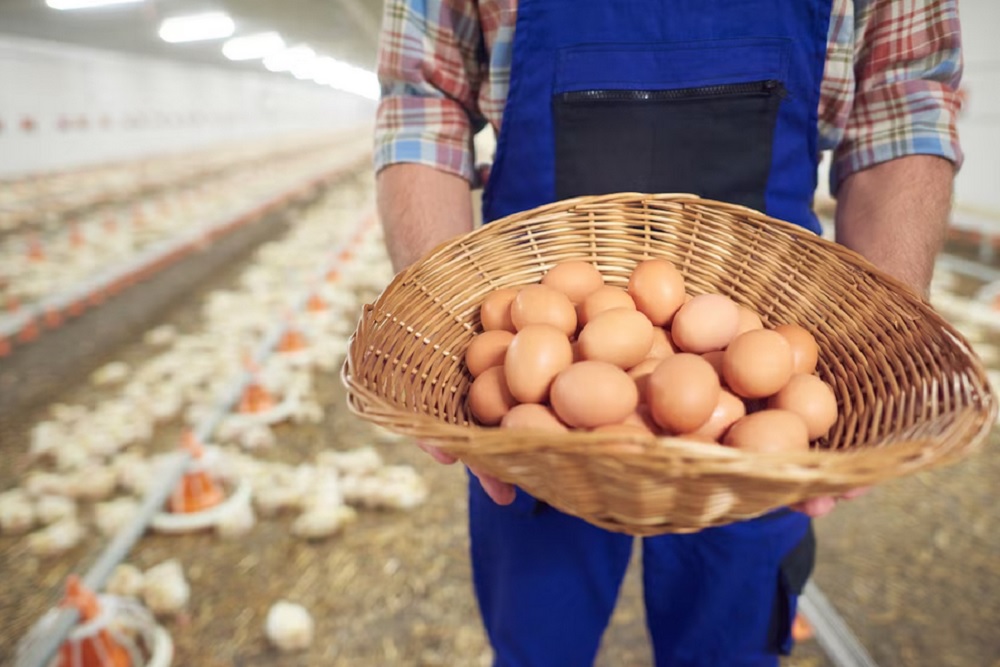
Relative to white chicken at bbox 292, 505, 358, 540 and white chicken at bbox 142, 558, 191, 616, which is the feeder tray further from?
white chicken at bbox 292, 505, 358, 540

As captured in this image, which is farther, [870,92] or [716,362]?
[870,92]

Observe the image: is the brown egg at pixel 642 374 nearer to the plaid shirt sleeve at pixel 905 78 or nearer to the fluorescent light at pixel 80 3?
the plaid shirt sleeve at pixel 905 78

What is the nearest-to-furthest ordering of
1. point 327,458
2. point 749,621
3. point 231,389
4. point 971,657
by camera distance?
1. point 749,621
2. point 971,657
3. point 327,458
4. point 231,389

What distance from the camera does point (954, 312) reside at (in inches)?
142

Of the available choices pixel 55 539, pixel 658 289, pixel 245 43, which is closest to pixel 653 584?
pixel 658 289

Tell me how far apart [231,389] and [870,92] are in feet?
7.81

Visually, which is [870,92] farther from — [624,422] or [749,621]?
[749,621]

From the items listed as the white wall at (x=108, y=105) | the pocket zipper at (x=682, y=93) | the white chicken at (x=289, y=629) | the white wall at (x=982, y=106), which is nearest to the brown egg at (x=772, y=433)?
the pocket zipper at (x=682, y=93)

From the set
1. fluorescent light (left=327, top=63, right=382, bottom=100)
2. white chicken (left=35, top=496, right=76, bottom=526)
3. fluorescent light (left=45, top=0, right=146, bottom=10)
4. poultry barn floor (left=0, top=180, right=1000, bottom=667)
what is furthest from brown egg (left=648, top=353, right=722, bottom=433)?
fluorescent light (left=327, top=63, right=382, bottom=100)

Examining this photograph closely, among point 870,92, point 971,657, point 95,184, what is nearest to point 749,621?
point 971,657

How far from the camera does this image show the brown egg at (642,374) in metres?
0.95

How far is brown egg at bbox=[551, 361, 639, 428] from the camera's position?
0.82 meters

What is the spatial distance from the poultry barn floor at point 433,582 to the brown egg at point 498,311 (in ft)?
3.25

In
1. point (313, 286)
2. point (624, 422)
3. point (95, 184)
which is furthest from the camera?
point (95, 184)
